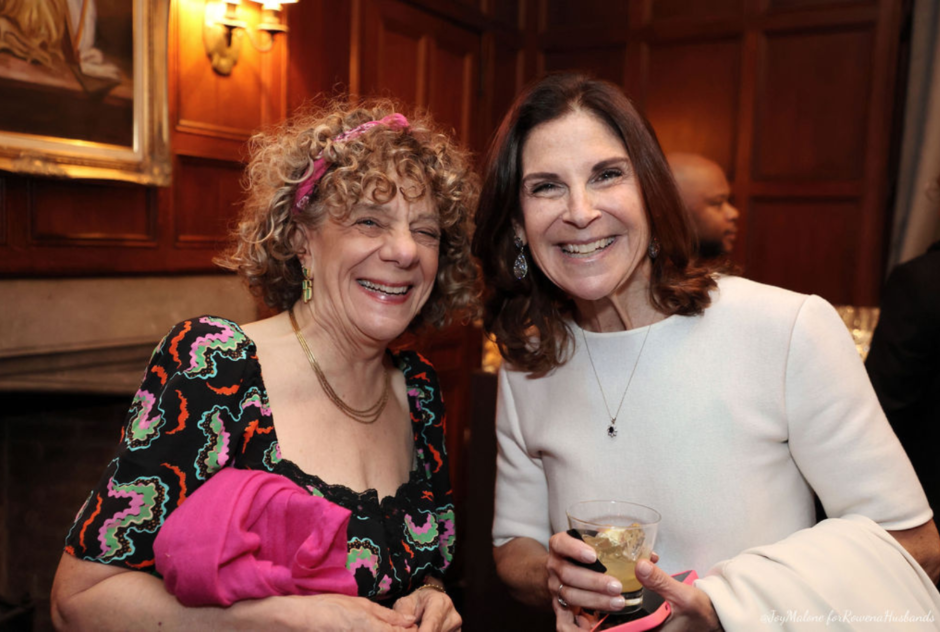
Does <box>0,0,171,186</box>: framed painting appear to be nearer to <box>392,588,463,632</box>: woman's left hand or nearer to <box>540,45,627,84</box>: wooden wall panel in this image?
<box>392,588,463,632</box>: woman's left hand

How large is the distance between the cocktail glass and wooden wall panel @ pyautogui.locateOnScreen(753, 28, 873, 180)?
441cm

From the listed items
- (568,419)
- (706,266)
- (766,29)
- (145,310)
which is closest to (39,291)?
(145,310)

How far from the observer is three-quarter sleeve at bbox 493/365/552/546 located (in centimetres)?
182

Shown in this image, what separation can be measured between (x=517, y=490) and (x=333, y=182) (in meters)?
0.83

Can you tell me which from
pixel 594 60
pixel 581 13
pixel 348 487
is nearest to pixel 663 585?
pixel 348 487

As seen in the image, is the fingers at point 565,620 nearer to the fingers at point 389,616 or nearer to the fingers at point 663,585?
the fingers at point 663,585

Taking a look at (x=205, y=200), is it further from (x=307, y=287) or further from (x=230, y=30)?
(x=307, y=287)

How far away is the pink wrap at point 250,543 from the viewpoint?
1.24m

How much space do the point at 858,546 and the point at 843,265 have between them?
13.4ft

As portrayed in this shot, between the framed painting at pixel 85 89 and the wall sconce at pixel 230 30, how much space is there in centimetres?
33

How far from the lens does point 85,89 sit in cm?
302

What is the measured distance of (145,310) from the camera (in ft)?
11.2

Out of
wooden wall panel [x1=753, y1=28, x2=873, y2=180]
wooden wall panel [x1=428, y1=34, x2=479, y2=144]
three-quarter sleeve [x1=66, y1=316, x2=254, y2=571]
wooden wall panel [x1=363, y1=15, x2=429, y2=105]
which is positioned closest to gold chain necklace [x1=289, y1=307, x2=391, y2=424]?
three-quarter sleeve [x1=66, y1=316, x2=254, y2=571]

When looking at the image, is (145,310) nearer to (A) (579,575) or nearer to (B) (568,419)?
(B) (568,419)
